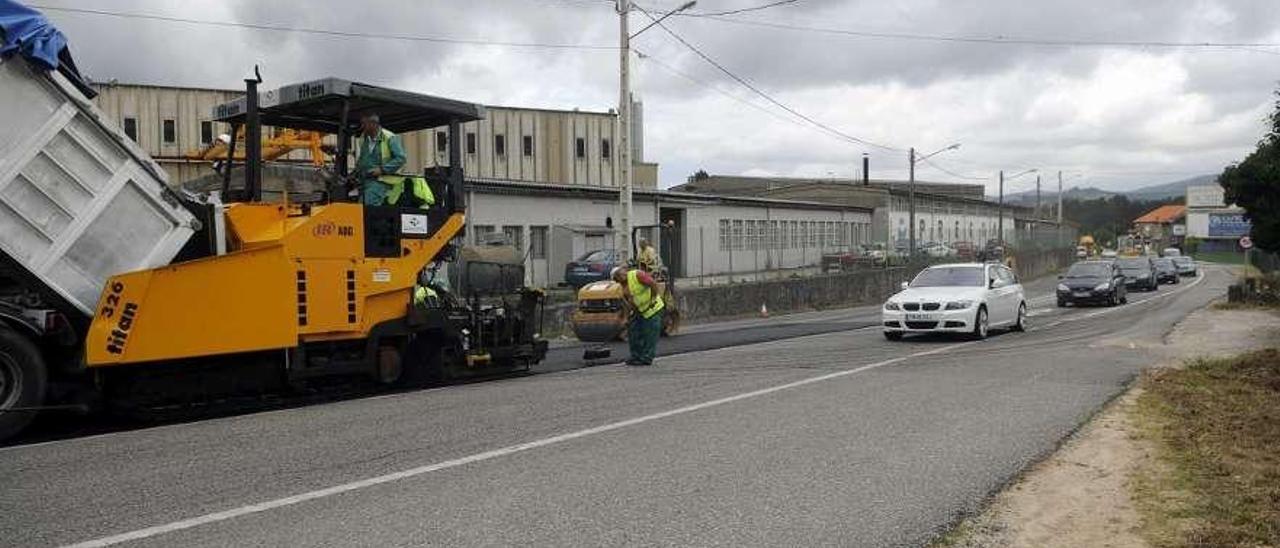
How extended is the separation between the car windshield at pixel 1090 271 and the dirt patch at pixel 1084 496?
24507 mm

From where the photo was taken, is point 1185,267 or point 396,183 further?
point 1185,267

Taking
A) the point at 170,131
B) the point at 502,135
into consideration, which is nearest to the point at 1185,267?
the point at 502,135

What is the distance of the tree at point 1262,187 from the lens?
22487 mm

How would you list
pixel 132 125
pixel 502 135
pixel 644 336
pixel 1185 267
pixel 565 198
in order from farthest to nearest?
pixel 1185 267 < pixel 502 135 < pixel 132 125 < pixel 565 198 < pixel 644 336

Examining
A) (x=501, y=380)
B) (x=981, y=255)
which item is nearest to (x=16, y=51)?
(x=501, y=380)

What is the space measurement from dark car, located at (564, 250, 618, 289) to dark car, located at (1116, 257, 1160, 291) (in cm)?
2569

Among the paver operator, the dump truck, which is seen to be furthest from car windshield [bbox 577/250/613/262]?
the paver operator

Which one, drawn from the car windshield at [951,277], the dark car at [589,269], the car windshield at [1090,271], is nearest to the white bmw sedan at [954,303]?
the car windshield at [951,277]

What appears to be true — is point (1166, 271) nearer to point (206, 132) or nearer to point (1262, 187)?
point (1262, 187)

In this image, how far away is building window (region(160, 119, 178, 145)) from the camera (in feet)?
143

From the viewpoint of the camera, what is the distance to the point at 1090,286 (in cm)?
3219

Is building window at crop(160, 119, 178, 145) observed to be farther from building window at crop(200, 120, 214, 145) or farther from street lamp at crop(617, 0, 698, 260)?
street lamp at crop(617, 0, 698, 260)

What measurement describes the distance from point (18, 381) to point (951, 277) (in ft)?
51.0

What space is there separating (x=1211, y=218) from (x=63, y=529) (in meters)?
129
